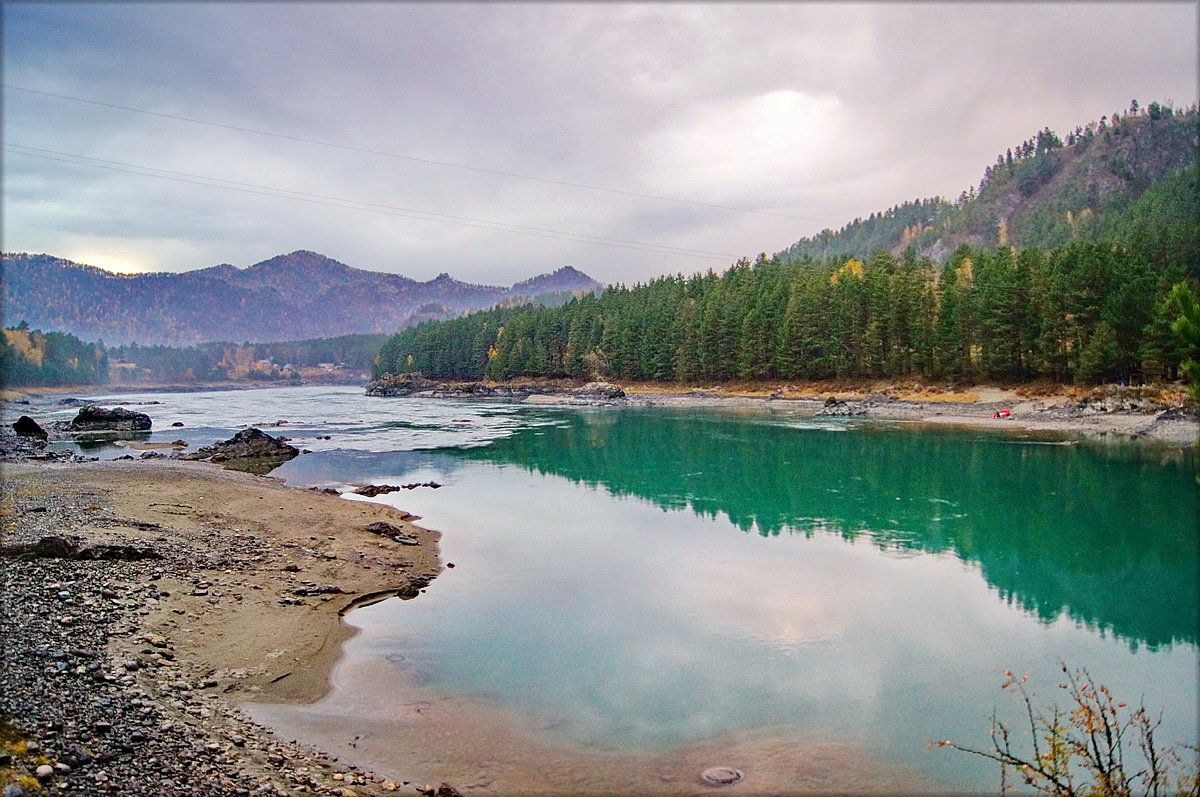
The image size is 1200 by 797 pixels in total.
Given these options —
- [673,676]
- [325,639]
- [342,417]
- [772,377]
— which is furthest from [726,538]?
[772,377]

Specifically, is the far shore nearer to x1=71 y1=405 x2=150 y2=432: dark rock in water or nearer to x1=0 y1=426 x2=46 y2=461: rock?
x1=0 y1=426 x2=46 y2=461: rock

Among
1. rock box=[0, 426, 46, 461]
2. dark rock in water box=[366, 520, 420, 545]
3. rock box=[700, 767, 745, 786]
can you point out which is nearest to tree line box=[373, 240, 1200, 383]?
rock box=[700, 767, 745, 786]

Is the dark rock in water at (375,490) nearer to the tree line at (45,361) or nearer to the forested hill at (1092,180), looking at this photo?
the tree line at (45,361)

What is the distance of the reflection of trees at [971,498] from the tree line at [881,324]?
18.8 feet

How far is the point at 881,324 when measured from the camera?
65.0 m

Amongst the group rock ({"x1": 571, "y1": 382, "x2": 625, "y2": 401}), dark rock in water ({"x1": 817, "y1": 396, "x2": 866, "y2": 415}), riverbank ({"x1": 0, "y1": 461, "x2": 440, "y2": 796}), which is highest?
rock ({"x1": 571, "y1": 382, "x2": 625, "y2": 401})

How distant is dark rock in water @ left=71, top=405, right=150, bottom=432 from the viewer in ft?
150

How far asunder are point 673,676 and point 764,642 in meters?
1.93

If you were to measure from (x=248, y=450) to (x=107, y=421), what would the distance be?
21927mm

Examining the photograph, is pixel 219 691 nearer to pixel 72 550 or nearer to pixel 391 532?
pixel 72 550

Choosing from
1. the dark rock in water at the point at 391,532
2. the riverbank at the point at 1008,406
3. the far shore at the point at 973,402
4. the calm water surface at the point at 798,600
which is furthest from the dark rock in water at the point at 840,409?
the dark rock in water at the point at 391,532

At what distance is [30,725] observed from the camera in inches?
239

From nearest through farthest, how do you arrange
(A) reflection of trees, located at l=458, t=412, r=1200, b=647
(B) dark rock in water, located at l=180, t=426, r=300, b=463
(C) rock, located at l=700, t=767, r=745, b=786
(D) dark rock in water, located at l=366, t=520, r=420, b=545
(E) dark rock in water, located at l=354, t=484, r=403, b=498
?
1. (C) rock, located at l=700, t=767, r=745, b=786
2. (A) reflection of trees, located at l=458, t=412, r=1200, b=647
3. (D) dark rock in water, located at l=366, t=520, r=420, b=545
4. (E) dark rock in water, located at l=354, t=484, r=403, b=498
5. (B) dark rock in water, located at l=180, t=426, r=300, b=463

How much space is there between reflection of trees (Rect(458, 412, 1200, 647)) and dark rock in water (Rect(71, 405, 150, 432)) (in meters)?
26.0
